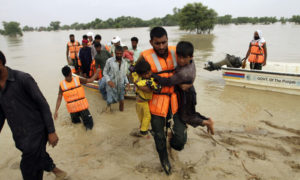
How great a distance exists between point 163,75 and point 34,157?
1.68 metres

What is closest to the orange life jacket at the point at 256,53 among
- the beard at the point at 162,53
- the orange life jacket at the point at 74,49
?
the beard at the point at 162,53

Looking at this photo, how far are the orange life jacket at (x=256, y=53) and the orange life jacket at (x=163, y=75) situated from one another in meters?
4.62

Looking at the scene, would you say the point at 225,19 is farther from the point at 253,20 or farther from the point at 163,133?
the point at 163,133

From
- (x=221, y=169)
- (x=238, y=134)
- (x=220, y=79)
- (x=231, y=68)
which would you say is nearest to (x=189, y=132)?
(x=238, y=134)

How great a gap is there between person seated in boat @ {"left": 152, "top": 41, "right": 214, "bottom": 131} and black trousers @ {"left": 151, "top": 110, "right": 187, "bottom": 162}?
10 cm

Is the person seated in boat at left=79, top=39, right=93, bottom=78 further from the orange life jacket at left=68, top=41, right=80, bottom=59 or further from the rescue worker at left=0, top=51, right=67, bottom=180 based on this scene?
the rescue worker at left=0, top=51, right=67, bottom=180

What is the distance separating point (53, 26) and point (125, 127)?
382ft

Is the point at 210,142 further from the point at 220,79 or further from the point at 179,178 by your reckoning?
the point at 220,79

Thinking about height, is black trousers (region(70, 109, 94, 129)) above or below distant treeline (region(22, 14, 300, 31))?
below

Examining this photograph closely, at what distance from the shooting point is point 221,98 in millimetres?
5949

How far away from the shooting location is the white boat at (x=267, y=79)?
18.9 ft

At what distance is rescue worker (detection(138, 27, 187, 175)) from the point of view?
7.91ft

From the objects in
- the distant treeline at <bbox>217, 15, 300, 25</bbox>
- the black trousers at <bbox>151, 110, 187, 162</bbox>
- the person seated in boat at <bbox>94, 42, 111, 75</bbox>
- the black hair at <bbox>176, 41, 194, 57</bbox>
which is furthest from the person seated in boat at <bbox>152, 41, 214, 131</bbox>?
the distant treeline at <bbox>217, 15, 300, 25</bbox>

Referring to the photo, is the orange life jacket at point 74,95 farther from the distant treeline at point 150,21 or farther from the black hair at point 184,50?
the distant treeline at point 150,21
